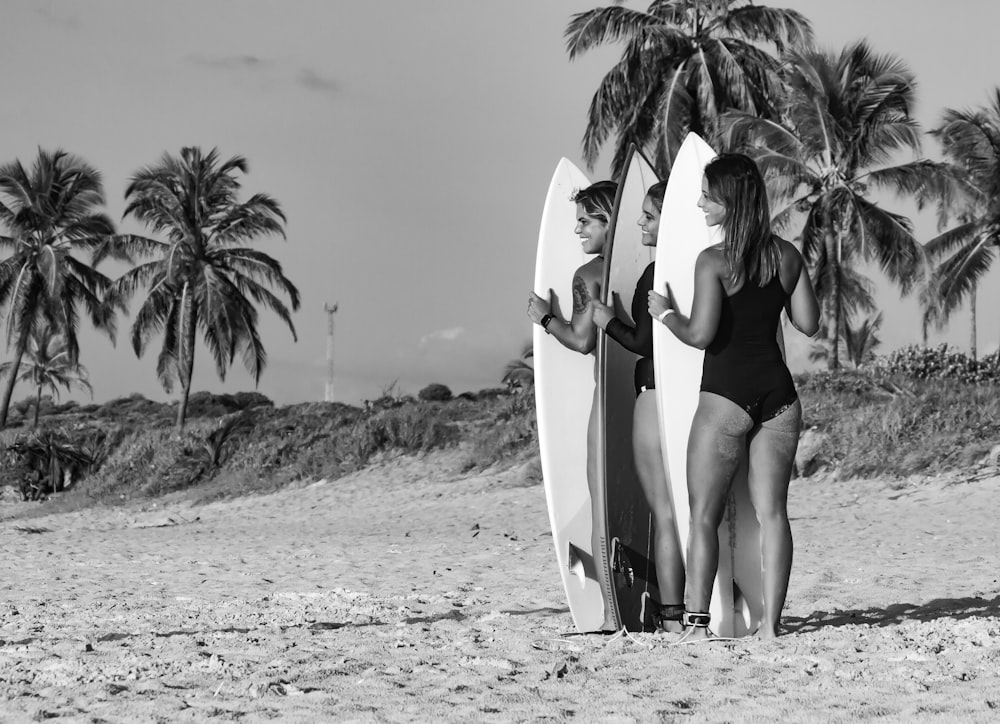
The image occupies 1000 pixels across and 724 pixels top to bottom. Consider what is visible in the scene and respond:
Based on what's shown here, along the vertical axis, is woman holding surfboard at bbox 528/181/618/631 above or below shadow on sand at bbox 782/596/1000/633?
above

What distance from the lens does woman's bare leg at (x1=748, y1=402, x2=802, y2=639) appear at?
4.08 m

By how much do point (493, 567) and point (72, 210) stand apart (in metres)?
28.1

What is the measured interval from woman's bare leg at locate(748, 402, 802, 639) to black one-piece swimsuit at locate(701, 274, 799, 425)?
0.19 feet

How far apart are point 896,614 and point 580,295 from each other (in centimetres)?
223

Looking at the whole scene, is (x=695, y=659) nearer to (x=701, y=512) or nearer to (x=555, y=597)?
(x=701, y=512)

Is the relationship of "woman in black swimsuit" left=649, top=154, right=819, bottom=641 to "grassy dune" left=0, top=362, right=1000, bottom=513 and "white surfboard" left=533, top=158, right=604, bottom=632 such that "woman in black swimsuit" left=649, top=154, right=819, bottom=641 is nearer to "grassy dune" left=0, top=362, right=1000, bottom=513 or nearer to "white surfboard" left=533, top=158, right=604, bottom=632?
Result: "white surfboard" left=533, top=158, right=604, bottom=632

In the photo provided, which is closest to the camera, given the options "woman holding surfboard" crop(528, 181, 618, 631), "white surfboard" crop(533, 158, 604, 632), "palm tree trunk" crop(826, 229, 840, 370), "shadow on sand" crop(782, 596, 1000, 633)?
"woman holding surfboard" crop(528, 181, 618, 631)

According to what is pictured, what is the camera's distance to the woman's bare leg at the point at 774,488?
408cm

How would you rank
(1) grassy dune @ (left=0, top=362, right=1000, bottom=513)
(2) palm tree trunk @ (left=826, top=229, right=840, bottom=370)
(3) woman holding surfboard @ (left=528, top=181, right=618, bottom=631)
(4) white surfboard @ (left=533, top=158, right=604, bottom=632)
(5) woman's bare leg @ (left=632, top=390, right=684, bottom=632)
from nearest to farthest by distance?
(5) woman's bare leg @ (left=632, top=390, right=684, bottom=632)
(3) woman holding surfboard @ (left=528, top=181, right=618, bottom=631)
(4) white surfboard @ (left=533, top=158, right=604, bottom=632)
(1) grassy dune @ (left=0, top=362, right=1000, bottom=513)
(2) palm tree trunk @ (left=826, top=229, right=840, bottom=370)

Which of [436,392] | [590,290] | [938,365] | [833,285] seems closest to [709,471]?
[590,290]

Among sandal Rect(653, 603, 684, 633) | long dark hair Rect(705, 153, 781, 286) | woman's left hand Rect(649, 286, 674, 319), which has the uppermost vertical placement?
long dark hair Rect(705, 153, 781, 286)

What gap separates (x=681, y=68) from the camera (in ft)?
80.7

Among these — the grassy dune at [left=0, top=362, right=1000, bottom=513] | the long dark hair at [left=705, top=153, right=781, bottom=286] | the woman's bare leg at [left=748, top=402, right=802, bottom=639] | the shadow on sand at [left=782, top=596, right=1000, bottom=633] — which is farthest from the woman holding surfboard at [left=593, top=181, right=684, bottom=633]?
the grassy dune at [left=0, top=362, right=1000, bottom=513]

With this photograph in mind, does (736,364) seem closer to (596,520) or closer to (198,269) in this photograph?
(596,520)
